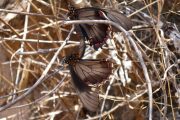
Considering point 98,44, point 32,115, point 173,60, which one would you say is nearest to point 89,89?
point 98,44

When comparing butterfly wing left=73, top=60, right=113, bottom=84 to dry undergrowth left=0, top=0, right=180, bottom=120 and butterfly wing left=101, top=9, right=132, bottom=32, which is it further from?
dry undergrowth left=0, top=0, right=180, bottom=120

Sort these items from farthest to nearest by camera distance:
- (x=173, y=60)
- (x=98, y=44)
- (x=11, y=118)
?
(x=11, y=118), (x=173, y=60), (x=98, y=44)

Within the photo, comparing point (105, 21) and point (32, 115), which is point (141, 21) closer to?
point (32, 115)

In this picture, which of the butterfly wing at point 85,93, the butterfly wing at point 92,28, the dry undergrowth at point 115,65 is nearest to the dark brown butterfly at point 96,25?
the butterfly wing at point 92,28

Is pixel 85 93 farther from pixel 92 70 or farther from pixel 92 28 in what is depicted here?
pixel 92 28

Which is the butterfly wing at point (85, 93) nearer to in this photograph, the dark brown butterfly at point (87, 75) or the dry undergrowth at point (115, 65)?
the dark brown butterfly at point (87, 75)

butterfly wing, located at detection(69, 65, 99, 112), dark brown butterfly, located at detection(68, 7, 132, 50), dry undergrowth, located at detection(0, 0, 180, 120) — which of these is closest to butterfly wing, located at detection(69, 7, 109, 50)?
dark brown butterfly, located at detection(68, 7, 132, 50)

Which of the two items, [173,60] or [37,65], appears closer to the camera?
[173,60]
